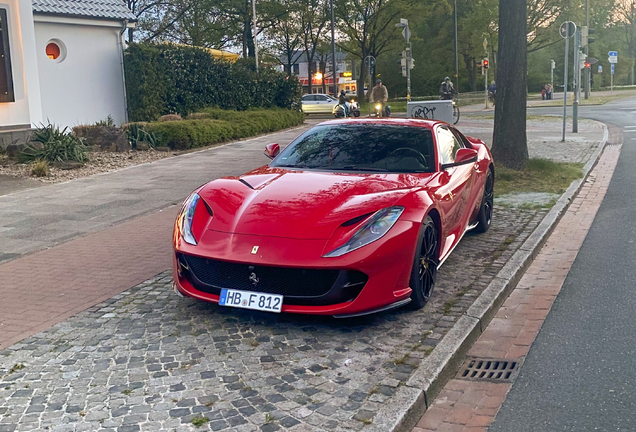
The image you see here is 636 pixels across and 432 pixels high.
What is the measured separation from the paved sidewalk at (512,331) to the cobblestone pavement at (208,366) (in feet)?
0.90

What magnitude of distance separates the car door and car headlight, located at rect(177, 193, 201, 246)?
6.48 feet

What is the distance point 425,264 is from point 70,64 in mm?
17876

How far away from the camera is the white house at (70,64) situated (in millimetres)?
15359

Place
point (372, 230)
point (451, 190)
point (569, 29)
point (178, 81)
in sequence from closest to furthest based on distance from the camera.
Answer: point (372, 230)
point (451, 190)
point (569, 29)
point (178, 81)

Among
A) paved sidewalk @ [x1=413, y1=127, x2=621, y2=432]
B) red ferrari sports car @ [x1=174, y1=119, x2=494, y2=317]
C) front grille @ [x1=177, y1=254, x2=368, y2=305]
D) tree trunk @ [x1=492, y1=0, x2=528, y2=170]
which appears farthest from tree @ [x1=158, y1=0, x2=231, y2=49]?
front grille @ [x1=177, y1=254, x2=368, y2=305]

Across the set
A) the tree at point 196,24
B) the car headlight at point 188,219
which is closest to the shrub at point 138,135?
the car headlight at point 188,219

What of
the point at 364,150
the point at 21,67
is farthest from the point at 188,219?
the point at 21,67

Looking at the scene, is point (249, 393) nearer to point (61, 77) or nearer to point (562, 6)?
point (61, 77)

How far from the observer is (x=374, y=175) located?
18.2 ft

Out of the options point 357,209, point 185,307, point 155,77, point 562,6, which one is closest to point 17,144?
point 155,77

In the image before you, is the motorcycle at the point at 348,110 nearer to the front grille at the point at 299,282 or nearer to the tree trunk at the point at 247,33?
the tree trunk at the point at 247,33

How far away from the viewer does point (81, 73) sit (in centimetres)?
2058

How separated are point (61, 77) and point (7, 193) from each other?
33.0 ft

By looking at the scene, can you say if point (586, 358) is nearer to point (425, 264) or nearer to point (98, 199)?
point (425, 264)
